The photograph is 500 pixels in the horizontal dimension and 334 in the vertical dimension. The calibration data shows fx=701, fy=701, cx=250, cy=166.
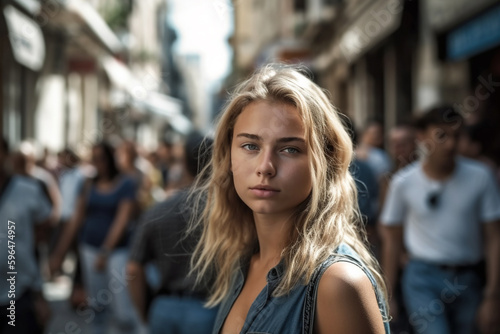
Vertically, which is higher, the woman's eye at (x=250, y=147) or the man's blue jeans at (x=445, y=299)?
the woman's eye at (x=250, y=147)

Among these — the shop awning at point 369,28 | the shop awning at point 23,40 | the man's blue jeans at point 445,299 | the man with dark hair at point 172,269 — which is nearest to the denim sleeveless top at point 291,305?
the man with dark hair at point 172,269

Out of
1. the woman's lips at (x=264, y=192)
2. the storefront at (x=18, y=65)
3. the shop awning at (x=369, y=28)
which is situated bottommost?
the woman's lips at (x=264, y=192)

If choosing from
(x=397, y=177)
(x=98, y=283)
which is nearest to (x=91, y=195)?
(x=98, y=283)

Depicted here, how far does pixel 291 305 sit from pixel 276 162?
1.13 feet

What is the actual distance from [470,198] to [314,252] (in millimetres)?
2801

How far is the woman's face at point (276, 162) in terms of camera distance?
1703mm

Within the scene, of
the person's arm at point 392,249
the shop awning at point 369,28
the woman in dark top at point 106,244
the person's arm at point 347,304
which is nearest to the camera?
the person's arm at point 347,304

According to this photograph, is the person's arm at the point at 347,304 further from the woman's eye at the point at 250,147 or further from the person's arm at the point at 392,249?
the person's arm at the point at 392,249

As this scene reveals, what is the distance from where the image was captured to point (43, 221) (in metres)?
4.71

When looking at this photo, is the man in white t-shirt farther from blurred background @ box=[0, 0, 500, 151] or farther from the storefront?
the storefront

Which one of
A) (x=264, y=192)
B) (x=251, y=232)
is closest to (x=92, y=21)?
(x=251, y=232)

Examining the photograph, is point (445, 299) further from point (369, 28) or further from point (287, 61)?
point (369, 28)

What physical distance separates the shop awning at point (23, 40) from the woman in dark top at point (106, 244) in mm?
2912

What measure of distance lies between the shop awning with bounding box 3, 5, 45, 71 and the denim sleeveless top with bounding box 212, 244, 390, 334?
766 cm
